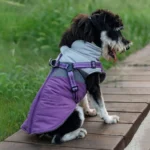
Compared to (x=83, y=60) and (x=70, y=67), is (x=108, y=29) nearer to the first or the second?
(x=83, y=60)

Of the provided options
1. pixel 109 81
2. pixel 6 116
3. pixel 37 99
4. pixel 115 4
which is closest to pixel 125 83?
pixel 109 81

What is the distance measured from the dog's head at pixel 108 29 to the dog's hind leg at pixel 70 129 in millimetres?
691

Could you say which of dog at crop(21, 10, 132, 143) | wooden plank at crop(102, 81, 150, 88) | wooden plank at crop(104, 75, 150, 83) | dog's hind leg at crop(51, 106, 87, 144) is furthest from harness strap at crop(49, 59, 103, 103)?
wooden plank at crop(104, 75, 150, 83)

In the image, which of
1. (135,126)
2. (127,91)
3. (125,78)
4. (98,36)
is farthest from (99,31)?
(125,78)

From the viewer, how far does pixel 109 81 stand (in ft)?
17.8

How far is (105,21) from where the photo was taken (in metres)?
3.66

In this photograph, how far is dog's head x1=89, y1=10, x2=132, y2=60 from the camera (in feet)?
12.0

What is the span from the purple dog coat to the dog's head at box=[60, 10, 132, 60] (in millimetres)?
62

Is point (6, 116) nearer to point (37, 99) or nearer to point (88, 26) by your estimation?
point (37, 99)

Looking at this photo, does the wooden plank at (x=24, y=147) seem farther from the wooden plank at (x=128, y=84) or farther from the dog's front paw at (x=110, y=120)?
the wooden plank at (x=128, y=84)

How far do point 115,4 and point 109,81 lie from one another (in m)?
4.56

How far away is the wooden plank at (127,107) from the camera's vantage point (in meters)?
4.16

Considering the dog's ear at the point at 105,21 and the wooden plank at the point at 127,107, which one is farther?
the wooden plank at the point at 127,107

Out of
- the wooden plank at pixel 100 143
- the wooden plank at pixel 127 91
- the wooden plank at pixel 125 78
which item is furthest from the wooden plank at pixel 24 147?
the wooden plank at pixel 125 78
